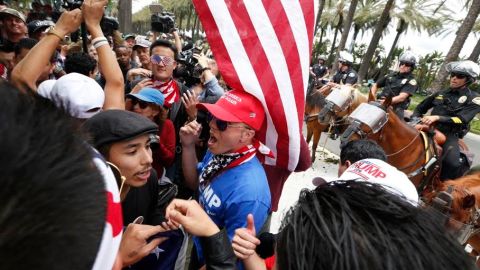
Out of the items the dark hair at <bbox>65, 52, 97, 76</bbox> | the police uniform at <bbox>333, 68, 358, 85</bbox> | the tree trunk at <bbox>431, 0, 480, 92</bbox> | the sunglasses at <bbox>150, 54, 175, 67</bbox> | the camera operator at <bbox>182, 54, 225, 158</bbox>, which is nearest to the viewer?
the camera operator at <bbox>182, 54, 225, 158</bbox>

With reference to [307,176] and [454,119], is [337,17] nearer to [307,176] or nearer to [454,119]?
[307,176]

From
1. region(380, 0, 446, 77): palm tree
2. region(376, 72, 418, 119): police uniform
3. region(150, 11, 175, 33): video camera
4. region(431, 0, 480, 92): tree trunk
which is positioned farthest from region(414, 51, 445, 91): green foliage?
region(150, 11, 175, 33): video camera

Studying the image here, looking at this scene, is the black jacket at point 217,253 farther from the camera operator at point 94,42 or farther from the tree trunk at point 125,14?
the tree trunk at point 125,14

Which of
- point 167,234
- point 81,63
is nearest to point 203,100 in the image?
point 81,63

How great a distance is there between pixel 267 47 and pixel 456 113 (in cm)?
415

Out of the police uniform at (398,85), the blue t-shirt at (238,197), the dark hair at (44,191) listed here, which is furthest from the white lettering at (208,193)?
the police uniform at (398,85)

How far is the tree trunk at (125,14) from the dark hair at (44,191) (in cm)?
1136

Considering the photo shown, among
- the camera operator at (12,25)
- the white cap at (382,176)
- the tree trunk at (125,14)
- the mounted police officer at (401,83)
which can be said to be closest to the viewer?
the white cap at (382,176)

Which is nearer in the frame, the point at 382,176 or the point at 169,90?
the point at 382,176

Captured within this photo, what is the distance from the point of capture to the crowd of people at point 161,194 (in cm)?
48

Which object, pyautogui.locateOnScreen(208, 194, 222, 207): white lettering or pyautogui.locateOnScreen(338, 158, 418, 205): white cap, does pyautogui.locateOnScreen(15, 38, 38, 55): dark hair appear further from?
pyautogui.locateOnScreen(338, 158, 418, 205): white cap

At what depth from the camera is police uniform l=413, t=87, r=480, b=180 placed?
4.71 m

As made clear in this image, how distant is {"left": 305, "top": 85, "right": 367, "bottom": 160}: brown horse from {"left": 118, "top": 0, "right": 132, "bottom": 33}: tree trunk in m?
6.80

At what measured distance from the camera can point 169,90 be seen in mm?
3252
